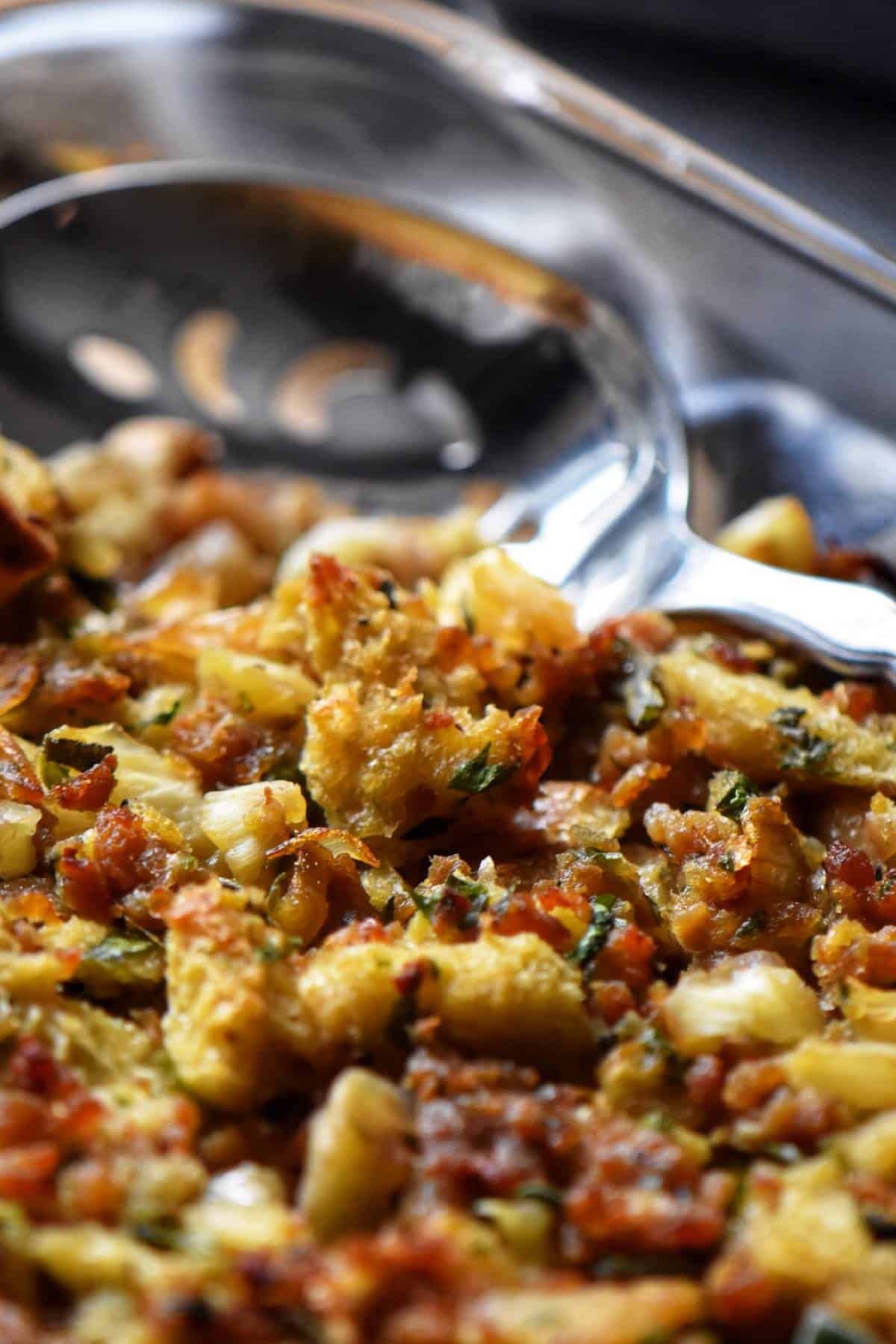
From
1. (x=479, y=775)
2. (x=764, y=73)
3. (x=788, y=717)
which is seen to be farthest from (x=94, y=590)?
(x=764, y=73)

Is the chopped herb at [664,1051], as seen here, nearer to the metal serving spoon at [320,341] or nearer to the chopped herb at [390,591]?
the chopped herb at [390,591]

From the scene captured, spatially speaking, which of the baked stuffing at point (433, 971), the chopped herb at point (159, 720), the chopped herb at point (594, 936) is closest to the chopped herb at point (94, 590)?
the baked stuffing at point (433, 971)

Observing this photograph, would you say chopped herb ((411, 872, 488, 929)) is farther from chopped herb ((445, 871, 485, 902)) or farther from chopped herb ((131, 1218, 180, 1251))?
chopped herb ((131, 1218, 180, 1251))

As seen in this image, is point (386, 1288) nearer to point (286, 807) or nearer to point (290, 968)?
point (290, 968)

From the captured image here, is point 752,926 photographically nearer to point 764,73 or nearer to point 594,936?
point 594,936

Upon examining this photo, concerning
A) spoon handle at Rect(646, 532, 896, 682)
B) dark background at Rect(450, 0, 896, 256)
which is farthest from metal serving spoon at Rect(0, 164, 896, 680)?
dark background at Rect(450, 0, 896, 256)
